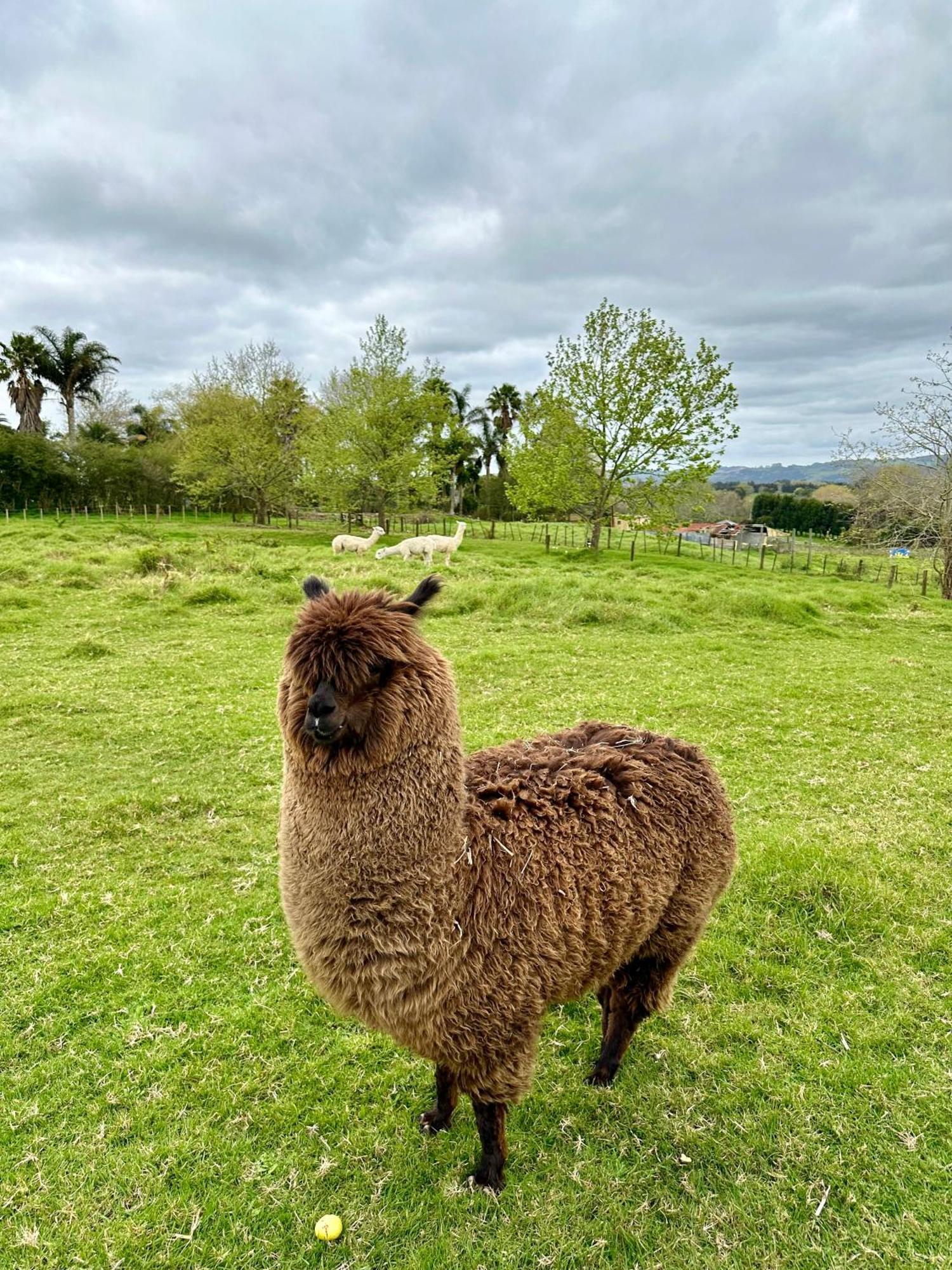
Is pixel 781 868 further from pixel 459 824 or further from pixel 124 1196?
pixel 124 1196

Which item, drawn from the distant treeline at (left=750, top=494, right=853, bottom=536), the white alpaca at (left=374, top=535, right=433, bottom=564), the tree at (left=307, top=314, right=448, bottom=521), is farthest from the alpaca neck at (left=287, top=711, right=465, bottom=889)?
the distant treeline at (left=750, top=494, right=853, bottom=536)

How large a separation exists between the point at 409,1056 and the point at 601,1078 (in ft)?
3.76

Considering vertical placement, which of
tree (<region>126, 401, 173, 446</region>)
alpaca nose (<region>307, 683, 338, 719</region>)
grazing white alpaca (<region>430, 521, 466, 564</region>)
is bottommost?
alpaca nose (<region>307, 683, 338, 719</region>)

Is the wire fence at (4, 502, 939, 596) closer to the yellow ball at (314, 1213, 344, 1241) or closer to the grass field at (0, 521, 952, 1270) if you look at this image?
the grass field at (0, 521, 952, 1270)

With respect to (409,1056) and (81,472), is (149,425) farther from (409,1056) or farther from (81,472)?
(409,1056)

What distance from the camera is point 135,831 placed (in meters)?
5.76

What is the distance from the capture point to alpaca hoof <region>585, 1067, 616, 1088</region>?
3.51m

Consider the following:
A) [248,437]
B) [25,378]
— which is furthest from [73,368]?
[248,437]

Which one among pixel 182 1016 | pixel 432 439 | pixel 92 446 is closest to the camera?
pixel 182 1016

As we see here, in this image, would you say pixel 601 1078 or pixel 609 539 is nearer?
pixel 601 1078

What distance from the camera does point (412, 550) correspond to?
2611 cm

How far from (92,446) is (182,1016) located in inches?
1951

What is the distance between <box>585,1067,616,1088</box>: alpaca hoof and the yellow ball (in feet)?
4.89

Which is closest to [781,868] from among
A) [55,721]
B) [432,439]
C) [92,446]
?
[55,721]
